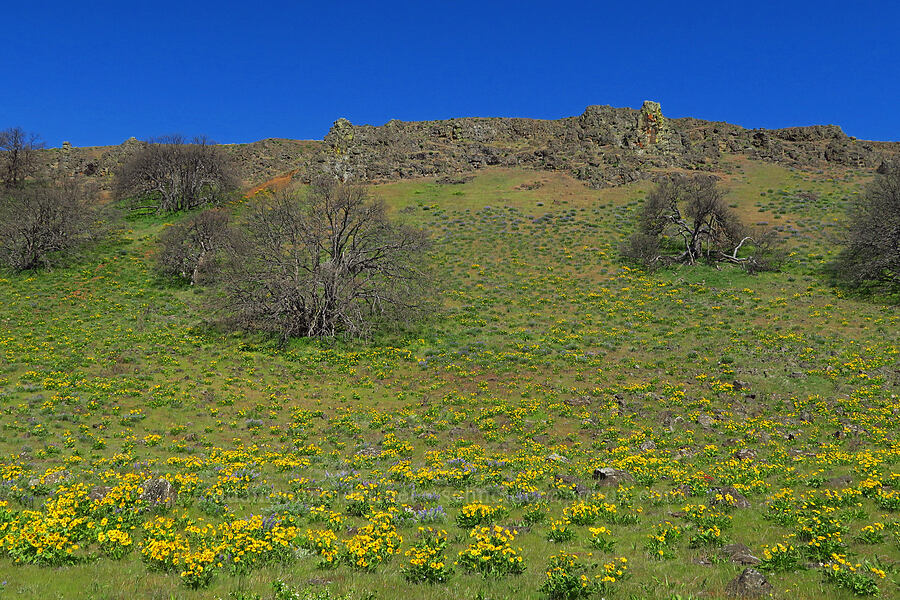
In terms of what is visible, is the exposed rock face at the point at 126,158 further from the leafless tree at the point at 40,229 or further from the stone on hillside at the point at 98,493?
the stone on hillside at the point at 98,493

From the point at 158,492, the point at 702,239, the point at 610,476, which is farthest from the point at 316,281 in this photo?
the point at 702,239

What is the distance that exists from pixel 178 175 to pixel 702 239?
→ 189 ft

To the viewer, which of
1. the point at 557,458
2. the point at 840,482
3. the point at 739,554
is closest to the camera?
the point at 739,554

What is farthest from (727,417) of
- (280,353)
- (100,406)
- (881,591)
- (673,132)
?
(673,132)

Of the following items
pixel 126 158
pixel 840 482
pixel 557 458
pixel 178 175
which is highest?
pixel 126 158

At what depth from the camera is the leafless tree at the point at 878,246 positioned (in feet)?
101

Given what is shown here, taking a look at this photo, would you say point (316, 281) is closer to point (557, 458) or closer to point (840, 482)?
point (557, 458)

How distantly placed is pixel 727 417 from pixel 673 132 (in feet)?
232

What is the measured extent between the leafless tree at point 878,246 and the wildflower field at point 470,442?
2308mm

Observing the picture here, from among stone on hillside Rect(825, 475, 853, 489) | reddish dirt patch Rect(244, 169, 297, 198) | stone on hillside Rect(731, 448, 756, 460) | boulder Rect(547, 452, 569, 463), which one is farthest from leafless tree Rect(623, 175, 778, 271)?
reddish dirt patch Rect(244, 169, 297, 198)

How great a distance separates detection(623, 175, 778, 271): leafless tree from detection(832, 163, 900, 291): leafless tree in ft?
18.0

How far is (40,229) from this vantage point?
39.5 m

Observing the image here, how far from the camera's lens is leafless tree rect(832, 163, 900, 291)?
101 ft

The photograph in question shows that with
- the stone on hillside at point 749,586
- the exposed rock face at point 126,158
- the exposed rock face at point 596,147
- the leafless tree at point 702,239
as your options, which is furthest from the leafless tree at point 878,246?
the exposed rock face at point 126,158
